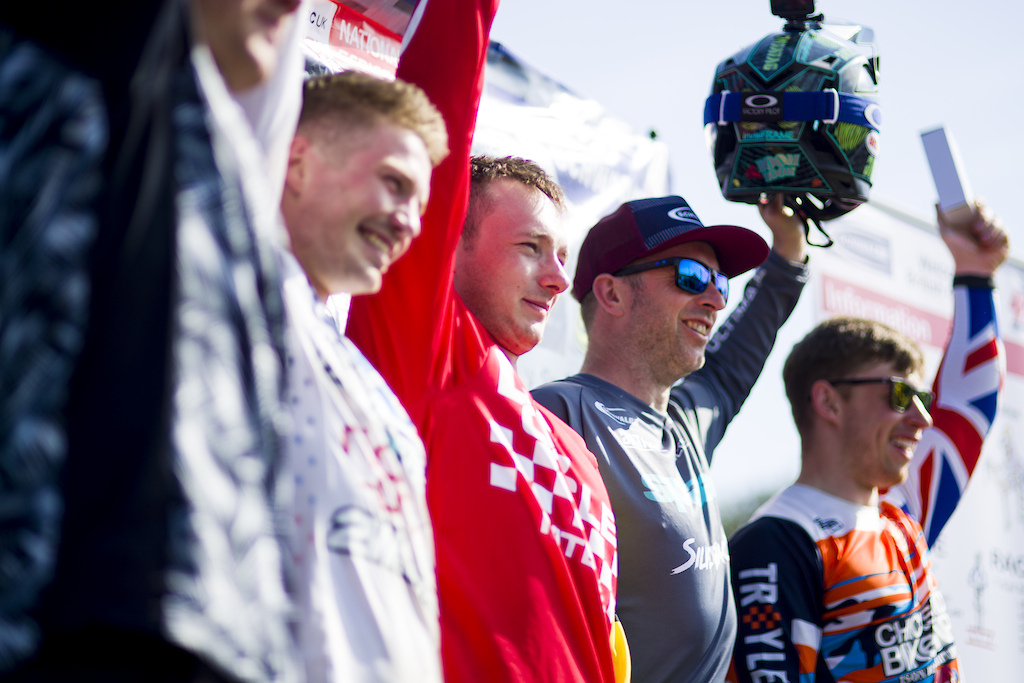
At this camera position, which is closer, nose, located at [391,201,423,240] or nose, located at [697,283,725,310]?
nose, located at [391,201,423,240]

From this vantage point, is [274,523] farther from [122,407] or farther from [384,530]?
[384,530]

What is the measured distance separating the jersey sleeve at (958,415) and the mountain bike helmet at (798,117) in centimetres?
134

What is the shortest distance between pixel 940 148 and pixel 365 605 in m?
3.49

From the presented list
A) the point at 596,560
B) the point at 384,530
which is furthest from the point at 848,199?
the point at 384,530

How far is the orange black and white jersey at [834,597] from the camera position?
8.75 ft

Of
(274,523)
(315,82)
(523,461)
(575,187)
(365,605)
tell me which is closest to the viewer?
(274,523)

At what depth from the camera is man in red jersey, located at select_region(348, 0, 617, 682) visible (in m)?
1.54

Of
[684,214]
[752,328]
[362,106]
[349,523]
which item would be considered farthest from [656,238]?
[349,523]

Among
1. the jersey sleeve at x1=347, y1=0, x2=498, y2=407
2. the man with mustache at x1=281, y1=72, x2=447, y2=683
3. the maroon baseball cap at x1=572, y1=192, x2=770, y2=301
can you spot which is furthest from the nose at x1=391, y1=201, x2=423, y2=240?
the maroon baseball cap at x1=572, y1=192, x2=770, y2=301

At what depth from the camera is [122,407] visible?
69cm

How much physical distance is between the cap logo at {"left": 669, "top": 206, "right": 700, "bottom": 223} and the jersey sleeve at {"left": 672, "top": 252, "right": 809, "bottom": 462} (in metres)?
0.55

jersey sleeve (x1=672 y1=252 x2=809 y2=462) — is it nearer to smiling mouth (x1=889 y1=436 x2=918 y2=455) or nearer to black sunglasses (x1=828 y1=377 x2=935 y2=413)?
black sunglasses (x1=828 y1=377 x2=935 y2=413)

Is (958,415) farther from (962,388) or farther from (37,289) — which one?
(37,289)

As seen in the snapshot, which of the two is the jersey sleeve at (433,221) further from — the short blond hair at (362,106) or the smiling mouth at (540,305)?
the smiling mouth at (540,305)
